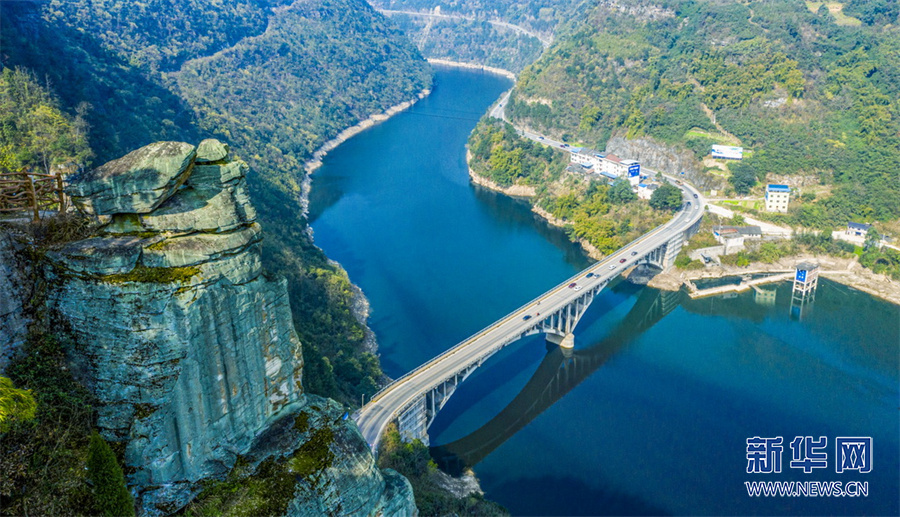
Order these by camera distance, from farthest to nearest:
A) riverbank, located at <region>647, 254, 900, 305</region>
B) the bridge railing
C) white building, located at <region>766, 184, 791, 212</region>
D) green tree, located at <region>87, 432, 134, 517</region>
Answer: white building, located at <region>766, 184, 791, 212</region>
riverbank, located at <region>647, 254, 900, 305</region>
the bridge railing
green tree, located at <region>87, 432, 134, 517</region>

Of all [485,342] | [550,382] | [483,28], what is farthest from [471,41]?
[485,342]

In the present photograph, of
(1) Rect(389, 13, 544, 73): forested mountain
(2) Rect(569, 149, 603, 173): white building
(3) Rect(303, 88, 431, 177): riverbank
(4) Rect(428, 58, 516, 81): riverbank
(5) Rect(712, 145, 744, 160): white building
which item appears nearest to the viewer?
(5) Rect(712, 145, 744, 160): white building

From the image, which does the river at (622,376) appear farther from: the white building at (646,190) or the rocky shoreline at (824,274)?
the white building at (646,190)

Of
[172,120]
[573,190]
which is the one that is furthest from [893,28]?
[172,120]

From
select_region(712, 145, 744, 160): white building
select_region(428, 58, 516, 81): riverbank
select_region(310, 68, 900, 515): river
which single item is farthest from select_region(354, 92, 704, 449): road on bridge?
select_region(428, 58, 516, 81): riverbank

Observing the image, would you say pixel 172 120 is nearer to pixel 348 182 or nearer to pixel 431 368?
pixel 348 182

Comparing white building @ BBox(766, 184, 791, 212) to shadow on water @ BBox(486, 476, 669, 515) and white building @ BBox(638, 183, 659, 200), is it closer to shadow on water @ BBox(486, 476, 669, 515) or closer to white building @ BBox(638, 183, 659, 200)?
white building @ BBox(638, 183, 659, 200)
